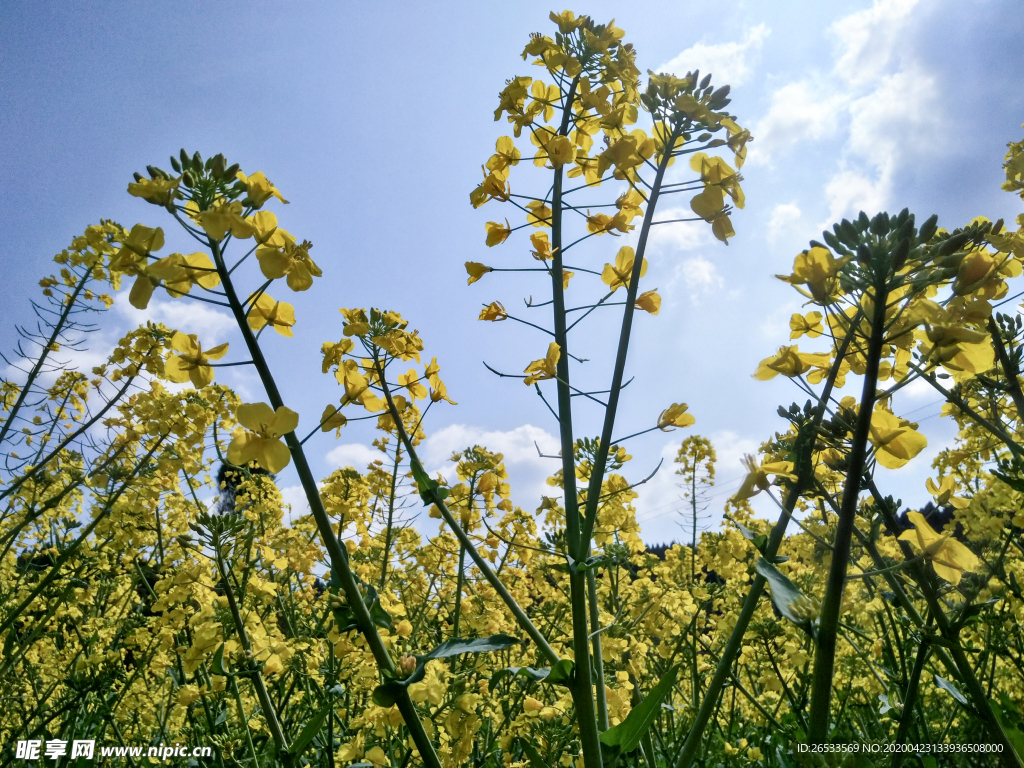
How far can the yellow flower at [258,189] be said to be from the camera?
5.51 ft

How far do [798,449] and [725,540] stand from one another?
10.1 ft

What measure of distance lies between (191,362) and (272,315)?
0.28m

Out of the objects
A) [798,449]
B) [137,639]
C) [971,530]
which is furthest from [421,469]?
[137,639]

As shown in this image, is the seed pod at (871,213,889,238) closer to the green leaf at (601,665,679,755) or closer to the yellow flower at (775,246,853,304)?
the yellow flower at (775,246,853,304)

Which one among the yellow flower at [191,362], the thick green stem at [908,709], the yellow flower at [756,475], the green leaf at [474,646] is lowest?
the thick green stem at [908,709]

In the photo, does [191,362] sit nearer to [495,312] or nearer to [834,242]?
[495,312]

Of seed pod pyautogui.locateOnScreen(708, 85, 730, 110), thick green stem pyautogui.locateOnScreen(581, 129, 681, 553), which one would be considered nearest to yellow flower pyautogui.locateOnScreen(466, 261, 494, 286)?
thick green stem pyautogui.locateOnScreen(581, 129, 681, 553)

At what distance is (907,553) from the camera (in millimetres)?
1744

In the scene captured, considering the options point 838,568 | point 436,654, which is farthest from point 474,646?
point 838,568

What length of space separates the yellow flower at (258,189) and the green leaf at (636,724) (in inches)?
66.3

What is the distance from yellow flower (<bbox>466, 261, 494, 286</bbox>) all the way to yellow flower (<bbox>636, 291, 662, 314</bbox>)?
2.03ft

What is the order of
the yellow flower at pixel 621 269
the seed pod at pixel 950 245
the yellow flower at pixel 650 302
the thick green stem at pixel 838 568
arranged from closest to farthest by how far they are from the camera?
the thick green stem at pixel 838 568, the seed pod at pixel 950 245, the yellow flower at pixel 650 302, the yellow flower at pixel 621 269

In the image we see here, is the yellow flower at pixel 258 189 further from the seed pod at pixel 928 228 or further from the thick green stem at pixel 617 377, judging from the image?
the seed pod at pixel 928 228

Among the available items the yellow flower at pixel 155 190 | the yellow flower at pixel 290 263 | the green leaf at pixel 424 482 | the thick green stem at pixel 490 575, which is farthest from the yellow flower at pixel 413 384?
the yellow flower at pixel 155 190
